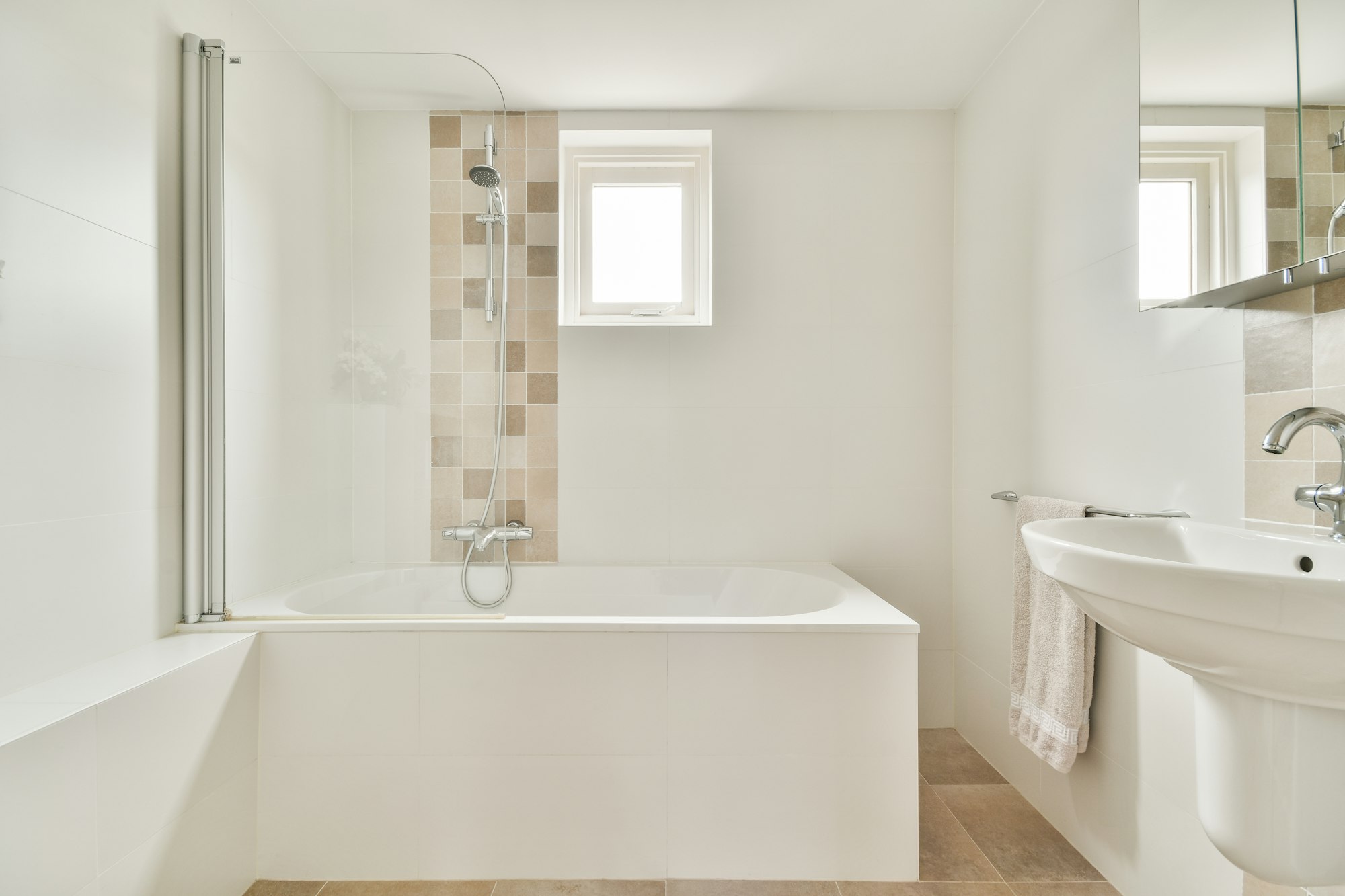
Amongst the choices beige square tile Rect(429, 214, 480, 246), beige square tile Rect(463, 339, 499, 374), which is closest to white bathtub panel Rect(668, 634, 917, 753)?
beige square tile Rect(463, 339, 499, 374)

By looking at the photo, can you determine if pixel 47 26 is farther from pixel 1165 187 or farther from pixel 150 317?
pixel 1165 187

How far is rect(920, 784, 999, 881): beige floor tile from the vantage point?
163 centimetres

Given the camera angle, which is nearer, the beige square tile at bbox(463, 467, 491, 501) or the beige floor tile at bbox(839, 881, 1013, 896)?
the beige floor tile at bbox(839, 881, 1013, 896)

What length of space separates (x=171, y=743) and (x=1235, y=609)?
1894 millimetres

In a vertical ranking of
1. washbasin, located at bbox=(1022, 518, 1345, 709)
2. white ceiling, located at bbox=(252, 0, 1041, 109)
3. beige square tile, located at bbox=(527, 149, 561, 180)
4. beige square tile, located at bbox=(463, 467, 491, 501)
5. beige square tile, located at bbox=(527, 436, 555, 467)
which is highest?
white ceiling, located at bbox=(252, 0, 1041, 109)

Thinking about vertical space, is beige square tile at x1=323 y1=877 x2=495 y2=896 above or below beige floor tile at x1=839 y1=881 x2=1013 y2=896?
below

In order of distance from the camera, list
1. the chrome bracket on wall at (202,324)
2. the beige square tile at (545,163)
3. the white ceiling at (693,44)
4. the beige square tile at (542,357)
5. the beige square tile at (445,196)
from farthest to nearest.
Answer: the beige square tile at (542,357) < the beige square tile at (545,163) < the white ceiling at (693,44) < the beige square tile at (445,196) < the chrome bracket on wall at (202,324)

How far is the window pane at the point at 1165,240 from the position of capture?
50.8 inches

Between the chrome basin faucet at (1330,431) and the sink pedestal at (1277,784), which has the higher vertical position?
A: the chrome basin faucet at (1330,431)

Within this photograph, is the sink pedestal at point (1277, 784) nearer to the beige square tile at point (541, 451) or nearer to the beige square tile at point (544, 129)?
the beige square tile at point (541, 451)

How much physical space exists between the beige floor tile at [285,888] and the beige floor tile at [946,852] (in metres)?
1.54

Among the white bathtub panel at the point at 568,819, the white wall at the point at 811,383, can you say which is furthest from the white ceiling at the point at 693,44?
the white bathtub panel at the point at 568,819

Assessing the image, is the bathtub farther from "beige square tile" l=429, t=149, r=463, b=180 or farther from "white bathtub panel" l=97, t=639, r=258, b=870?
"beige square tile" l=429, t=149, r=463, b=180

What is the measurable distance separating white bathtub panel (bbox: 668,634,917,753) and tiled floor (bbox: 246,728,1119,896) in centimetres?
32
